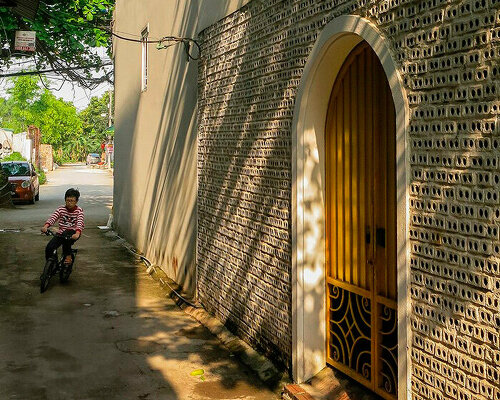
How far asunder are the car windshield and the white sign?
29.9ft

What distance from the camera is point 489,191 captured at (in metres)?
3.33

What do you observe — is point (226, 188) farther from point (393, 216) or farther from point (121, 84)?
point (121, 84)

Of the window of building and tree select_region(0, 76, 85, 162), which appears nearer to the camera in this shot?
the window of building

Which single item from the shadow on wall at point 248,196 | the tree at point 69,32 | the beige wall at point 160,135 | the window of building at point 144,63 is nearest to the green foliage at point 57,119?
the tree at point 69,32

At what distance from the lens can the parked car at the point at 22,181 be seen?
23703mm

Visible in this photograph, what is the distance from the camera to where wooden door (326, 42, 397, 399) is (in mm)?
4637

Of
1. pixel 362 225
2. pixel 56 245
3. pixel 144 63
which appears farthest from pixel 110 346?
pixel 144 63

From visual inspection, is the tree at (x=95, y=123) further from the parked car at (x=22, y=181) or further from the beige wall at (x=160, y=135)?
the beige wall at (x=160, y=135)

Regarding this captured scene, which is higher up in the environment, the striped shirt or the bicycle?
the striped shirt

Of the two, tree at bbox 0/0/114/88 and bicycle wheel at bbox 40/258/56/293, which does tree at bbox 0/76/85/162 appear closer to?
tree at bbox 0/0/114/88

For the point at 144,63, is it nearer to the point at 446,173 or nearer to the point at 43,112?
the point at 446,173

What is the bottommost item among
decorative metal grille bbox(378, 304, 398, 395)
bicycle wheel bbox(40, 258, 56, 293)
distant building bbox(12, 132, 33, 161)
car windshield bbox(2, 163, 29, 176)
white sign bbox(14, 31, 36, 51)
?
bicycle wheel bbox(40, 258, 56, 293)

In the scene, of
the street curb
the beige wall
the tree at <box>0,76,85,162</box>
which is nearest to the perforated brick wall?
the street curb

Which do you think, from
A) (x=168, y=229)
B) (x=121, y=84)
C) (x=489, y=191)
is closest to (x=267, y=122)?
(x=489, y=191)
